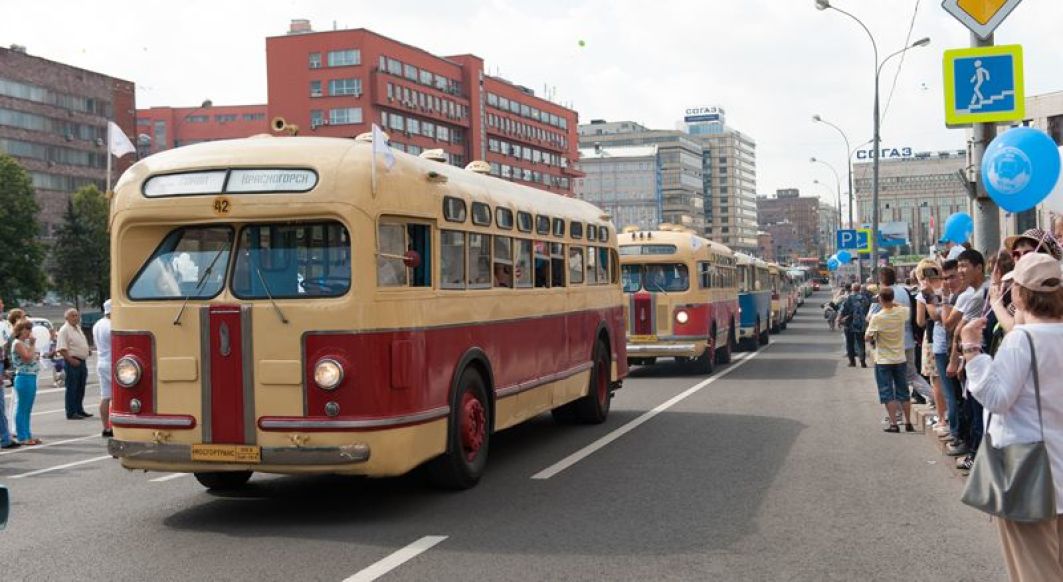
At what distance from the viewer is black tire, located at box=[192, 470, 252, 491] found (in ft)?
31.7

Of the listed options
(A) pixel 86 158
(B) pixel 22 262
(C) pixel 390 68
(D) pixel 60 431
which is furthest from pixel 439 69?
(D) pixel 60 431

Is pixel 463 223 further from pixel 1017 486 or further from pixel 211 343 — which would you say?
pixel 1017 486

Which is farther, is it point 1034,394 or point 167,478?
point 167,478

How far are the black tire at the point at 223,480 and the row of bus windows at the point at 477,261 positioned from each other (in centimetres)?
239

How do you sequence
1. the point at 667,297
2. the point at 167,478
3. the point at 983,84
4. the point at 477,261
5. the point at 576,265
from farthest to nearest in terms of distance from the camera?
the point at 667,297 → the point at 576,265 → the point at 167,478 → the point at 983,84 → the point at 477,261

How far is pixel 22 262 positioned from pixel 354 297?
69521 millimetres

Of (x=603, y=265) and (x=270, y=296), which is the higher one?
(x=603, y=265)

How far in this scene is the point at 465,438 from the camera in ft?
31.6

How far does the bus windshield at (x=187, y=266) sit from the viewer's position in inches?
334

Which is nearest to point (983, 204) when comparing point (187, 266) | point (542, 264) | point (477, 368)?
point (542, 264)

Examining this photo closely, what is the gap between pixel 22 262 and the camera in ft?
232

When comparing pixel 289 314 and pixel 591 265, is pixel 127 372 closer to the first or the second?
pixel 289 314

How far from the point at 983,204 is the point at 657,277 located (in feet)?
37.6

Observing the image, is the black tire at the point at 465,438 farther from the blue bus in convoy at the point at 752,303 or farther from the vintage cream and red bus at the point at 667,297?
the blue bus in convoy at the point at 752,303
